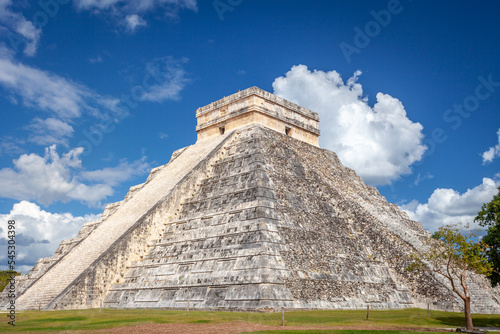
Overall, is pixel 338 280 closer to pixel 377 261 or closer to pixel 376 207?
pixel 377 261

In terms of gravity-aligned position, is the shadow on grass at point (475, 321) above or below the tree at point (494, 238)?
below

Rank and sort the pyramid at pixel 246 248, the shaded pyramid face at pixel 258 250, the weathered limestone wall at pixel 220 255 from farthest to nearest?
the pyramid at pixel 246 248 < the shaded pyramid face at pixel 258 250 < the weathered limestone wall at pixel 220 255

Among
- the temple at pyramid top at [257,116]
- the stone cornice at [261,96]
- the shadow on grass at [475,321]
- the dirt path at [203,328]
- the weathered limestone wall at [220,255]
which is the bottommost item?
the dirt path at [203,328]

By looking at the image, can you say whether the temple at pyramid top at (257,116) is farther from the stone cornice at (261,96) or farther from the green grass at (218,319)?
the green grass at (218,319)

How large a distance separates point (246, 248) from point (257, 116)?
10.6 metres

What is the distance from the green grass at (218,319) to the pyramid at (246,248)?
821 millimetres

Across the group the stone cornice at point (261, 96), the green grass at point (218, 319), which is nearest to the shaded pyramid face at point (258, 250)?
the green grass at point (218, 319)

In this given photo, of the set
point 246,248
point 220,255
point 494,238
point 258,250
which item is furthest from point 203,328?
point 494,238

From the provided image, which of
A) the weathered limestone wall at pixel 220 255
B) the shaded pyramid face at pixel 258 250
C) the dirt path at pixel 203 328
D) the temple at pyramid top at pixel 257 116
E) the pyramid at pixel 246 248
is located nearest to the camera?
the dirt path at pixel 203 328

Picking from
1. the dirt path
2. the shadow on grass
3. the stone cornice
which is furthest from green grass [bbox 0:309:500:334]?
the stone cornice

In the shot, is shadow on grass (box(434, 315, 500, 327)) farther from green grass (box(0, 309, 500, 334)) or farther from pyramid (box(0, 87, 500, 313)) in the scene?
pyramid (box(0, 87, 500, 313))

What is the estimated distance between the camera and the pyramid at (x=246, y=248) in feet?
50.4

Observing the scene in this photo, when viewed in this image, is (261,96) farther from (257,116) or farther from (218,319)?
(218,319)

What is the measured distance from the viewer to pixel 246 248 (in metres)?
15.7
